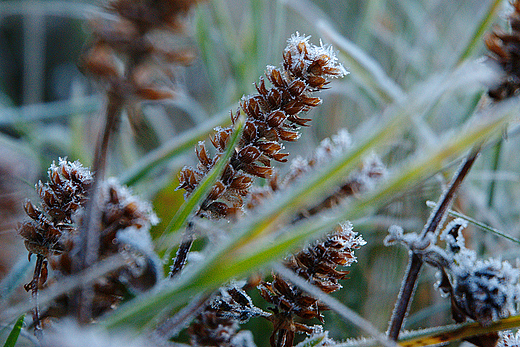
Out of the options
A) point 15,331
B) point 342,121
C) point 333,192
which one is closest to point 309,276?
point 333,192

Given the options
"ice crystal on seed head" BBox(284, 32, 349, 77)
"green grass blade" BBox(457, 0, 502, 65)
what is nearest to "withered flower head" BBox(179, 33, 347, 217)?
"ice crystal on seed head" BBox(284, 32, 349, 77)

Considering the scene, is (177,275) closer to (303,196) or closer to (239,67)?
(303,196)

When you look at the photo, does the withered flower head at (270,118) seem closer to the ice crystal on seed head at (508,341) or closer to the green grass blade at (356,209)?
the green grass blade at (356,209)

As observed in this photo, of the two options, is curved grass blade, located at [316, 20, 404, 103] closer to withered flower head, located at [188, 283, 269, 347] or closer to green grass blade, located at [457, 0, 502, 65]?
green grass blade, located at [457, 0, 502, 65]

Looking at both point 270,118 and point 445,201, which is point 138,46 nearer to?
point 270,118

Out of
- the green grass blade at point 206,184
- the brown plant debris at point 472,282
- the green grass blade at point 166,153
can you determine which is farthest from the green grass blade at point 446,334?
the green grass blade at point 166,153
